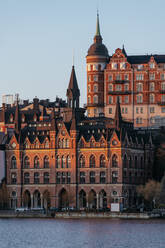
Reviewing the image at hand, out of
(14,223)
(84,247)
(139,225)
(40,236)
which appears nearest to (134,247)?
(84,247)

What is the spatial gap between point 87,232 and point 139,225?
518 inches

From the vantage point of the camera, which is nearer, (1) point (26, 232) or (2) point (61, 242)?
(2) point (61, 242)

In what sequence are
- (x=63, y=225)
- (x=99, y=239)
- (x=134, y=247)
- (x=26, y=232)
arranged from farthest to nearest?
1. (x=63, y=225)
2. (x=26, y=232)
3. (x=99, y=239)
4. (x=134, y=247)

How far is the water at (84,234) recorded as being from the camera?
6388 inches

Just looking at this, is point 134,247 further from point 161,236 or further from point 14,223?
point 14,223

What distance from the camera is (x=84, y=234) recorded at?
17588cm

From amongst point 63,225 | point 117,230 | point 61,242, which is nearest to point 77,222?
point 63,225

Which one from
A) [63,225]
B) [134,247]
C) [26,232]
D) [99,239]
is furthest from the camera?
[63,225]

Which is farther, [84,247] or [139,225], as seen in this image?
[139,225]

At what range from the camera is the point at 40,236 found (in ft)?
570

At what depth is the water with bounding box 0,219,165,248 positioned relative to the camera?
532 feet

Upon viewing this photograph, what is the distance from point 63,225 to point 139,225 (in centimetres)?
1170

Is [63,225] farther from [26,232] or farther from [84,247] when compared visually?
[84,247]

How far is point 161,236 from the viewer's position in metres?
171
